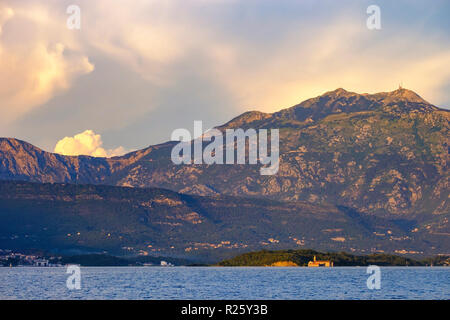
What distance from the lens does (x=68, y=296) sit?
151m
